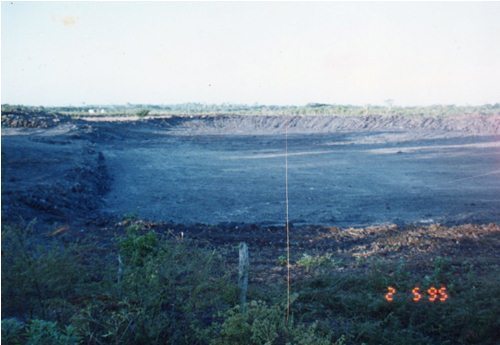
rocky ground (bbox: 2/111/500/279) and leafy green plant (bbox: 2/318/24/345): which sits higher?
leafy green plant (bbox: 2/318/24/345)

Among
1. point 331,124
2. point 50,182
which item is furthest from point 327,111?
point 50,182

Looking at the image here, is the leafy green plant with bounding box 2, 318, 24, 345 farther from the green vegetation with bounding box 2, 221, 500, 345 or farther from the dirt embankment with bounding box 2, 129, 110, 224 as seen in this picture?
the dirt embankment with bounding box 2, 129, 110, 224

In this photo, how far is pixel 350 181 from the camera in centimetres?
2167

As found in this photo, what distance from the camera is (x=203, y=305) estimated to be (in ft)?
18.5

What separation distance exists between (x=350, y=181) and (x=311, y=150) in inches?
566

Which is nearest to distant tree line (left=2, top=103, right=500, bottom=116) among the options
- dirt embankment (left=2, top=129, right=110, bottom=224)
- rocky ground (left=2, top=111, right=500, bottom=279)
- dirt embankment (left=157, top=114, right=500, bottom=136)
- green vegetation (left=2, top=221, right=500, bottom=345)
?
dirt embankment (left=157, top=114, right=500, bottom=136)

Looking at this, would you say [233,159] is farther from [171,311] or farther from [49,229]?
[171,311]

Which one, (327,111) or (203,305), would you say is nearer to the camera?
(203,305)

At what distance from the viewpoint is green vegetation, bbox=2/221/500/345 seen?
4.87m

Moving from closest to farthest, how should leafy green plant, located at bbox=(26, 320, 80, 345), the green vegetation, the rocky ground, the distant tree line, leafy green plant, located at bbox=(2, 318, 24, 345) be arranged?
leafy green plant, located at bbox=(26, 320, 80, 345) < leafy green plant, located at bbox=(2, 318, 24, 345) < the green vegetation < the rocky ground < the distant tree line

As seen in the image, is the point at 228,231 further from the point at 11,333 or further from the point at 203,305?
the point at 11,333

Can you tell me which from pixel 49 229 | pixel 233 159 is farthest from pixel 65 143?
pixel 49 229

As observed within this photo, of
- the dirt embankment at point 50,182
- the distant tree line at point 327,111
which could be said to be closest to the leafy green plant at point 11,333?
the dirt embankment at point 50,182

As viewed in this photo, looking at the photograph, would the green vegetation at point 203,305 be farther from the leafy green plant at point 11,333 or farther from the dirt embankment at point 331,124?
the dirt embankment at point 331,124
